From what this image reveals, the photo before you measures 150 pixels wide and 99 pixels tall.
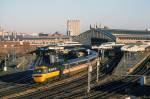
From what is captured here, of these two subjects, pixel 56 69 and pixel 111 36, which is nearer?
pixel 56 69

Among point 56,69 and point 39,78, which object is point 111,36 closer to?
point 56,69

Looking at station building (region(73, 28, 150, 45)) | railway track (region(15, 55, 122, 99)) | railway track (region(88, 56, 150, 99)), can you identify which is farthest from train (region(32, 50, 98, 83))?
station building (region(73, 28, 150, 45))

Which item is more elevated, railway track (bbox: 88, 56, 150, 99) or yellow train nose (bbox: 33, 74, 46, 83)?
yellow train nose (bbox: 33, 74, 46, 83)

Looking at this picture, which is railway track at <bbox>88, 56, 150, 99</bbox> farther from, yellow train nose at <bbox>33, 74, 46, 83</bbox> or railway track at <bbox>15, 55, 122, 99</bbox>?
yellow train nose at <bbox>33, 74, 46, 83</bbox>

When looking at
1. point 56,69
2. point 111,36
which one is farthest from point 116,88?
point 111,36

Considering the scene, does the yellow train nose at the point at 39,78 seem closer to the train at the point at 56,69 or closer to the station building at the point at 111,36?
the train at the point at 56,69

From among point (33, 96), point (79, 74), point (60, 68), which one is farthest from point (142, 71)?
point (33, 96)

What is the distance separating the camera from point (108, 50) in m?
91.6

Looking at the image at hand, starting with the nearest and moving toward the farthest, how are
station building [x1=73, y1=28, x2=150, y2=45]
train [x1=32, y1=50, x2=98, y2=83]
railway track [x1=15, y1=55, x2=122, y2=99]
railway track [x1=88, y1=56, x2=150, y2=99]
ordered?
railway track [x1=88, y1=56, x2=150, y2=99] < railway track [x1=15, y1=55, x2=122, y2=99] < train [x1=32, y1=50, x2=98, y2=83] < station building [x1=73, y1=28, x2=150, y2=45]

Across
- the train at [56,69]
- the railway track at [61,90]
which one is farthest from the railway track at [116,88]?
the train at [56,69]

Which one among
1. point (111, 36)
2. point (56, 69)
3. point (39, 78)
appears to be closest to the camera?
point (39, 78)

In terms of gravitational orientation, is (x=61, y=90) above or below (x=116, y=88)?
below

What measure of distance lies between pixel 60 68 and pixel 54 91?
32.6ft

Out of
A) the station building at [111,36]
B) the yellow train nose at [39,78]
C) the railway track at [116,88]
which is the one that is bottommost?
the railway track at [116,88]
